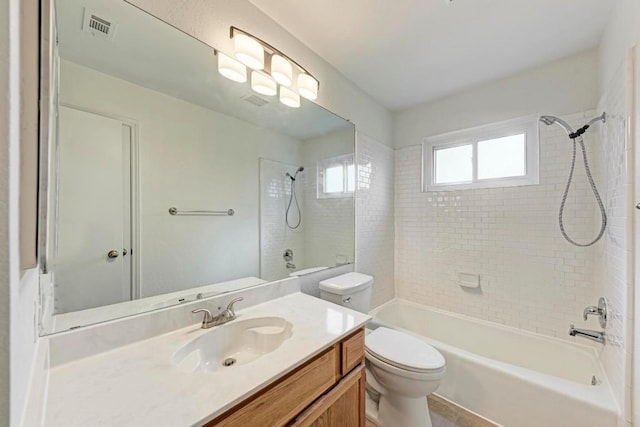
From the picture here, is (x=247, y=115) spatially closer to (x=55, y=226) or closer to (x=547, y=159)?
(x=55, y=226)

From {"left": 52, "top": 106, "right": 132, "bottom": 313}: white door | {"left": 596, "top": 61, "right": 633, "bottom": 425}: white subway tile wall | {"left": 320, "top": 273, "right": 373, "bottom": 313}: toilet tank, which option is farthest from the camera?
{"left": 320, "top": 273, "right": 373, "bottom": 313}: toilet tank

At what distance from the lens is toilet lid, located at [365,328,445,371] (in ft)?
4.43

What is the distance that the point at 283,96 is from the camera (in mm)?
1601

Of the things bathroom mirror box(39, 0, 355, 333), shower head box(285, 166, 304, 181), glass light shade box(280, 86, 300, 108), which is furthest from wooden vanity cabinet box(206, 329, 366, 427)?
glass light shade box(280, 86, 300, 108)

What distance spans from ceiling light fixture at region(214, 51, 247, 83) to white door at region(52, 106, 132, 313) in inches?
22.6

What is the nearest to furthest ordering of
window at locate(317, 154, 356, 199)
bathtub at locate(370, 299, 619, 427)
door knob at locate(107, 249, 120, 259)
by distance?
1. door knob at locate(107, 249, 120, 259)
2. bathtub at locate(370, 299, 619, 427)
3. window at locate(317, 154, 356, 199)

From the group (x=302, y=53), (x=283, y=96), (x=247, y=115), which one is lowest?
(x=247, y=115)

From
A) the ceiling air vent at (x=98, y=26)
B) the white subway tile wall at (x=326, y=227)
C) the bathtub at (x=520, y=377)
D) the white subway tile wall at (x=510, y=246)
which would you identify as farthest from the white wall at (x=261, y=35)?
the bathtub at (x=520, y=377)

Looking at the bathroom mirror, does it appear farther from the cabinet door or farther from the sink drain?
the cabinet door

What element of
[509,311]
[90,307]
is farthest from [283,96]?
[509,311]

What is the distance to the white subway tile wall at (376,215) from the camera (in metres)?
2.21

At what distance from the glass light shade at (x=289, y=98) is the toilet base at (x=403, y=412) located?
195 centimetres

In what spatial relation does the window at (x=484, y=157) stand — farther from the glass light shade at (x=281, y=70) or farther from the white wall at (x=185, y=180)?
the white wall at (x=185, y=180)

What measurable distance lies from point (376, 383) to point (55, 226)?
1.77 m
